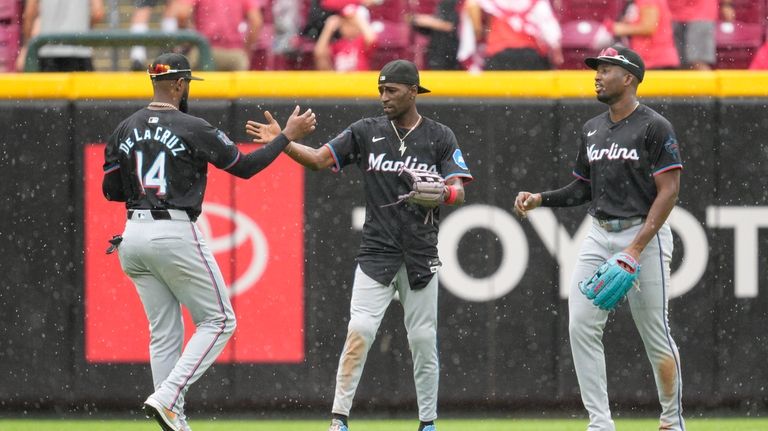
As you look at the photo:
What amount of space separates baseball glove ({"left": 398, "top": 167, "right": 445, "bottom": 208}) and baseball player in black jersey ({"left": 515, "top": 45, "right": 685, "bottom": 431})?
0.76 m

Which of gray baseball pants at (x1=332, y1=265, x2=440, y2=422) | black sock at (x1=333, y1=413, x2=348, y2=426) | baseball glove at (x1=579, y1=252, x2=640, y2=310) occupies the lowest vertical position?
black sock at (x1=333, y1=413, x2=348, y2=426)

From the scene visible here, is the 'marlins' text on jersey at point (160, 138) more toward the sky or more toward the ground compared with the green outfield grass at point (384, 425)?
more toward the sky

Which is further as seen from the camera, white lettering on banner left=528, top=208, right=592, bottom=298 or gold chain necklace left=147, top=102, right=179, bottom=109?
white lettering on banner left=528, top=208, right=592, bottom=298

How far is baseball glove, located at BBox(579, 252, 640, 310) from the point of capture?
5617 mm

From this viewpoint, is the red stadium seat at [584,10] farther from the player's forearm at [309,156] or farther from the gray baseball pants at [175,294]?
the gray baseball pants at [175,294]

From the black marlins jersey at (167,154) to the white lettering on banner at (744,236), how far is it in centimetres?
313

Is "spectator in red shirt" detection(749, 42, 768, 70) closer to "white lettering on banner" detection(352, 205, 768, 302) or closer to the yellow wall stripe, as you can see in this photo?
the yellow wall stripe

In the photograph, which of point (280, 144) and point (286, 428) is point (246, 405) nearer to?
point (286, 428)

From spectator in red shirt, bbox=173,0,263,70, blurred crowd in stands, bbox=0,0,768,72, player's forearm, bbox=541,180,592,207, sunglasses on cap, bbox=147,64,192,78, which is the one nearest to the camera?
sunglasses on cap, bbox=147,64,192,78

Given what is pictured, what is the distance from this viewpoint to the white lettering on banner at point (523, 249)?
7.36 meters

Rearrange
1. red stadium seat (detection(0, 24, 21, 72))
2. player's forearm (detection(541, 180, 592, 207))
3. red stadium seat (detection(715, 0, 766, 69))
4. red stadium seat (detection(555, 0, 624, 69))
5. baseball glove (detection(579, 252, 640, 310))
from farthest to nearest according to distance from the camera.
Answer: red stadium seat (detection(555, 0, 624, 69)) < red stadium seat (detection(0, 24, 21, 72)) < red stadium seat (detection(715, 0, 766, 69)) < player's forearm (detection(541, 180, 592, 207)) < baseball glove (detection(579, 252, 640, 310))

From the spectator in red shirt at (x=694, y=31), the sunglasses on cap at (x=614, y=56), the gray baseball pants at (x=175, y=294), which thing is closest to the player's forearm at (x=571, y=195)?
the sunglasses on cap at (x=614, y=56)

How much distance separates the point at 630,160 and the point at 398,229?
1.19 metres

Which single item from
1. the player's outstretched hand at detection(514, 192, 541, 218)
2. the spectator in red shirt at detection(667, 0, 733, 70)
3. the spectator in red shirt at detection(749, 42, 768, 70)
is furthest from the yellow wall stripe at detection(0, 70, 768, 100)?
the player's outstretched hand at detection(514, 192, 541, 218)
